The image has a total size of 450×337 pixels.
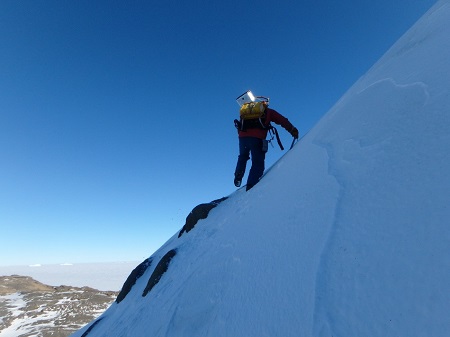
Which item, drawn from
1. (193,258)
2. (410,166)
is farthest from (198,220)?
(410,166)

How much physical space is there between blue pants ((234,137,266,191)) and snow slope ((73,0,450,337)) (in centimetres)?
258

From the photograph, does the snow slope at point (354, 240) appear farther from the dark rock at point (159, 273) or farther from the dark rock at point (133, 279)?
the dark rock at point (133, 279)

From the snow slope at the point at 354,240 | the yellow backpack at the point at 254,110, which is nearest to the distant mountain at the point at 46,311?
the yellow backpack at the point at 254,110

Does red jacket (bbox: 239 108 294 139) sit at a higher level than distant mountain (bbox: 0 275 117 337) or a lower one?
higher

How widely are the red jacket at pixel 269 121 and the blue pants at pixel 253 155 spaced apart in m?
0.10

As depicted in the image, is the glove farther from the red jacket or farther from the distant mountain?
the distant mountain

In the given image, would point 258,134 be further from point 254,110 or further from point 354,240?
point 354,240

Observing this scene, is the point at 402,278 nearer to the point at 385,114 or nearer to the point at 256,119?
the point at 385,114

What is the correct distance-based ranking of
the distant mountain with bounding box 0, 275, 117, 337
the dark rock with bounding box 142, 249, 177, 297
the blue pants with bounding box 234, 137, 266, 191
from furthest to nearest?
1. the distant mountain with bounding box 0, 275, 117, 337
2. the blue pants with bounding box 234, 137, 266, 191
3. the dark rock with bounding box 142, 249, 177, 297

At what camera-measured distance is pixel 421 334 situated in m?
1.29

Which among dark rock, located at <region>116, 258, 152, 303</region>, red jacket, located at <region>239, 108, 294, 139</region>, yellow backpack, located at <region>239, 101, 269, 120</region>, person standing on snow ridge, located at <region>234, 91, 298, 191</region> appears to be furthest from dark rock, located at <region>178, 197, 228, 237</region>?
yellow backpack, located at <region>239, 101, 269, 120</region>

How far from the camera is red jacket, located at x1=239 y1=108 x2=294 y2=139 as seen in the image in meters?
7.09

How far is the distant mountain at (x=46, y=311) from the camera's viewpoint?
16.5 metres

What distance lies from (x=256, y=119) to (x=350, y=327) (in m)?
5.89
